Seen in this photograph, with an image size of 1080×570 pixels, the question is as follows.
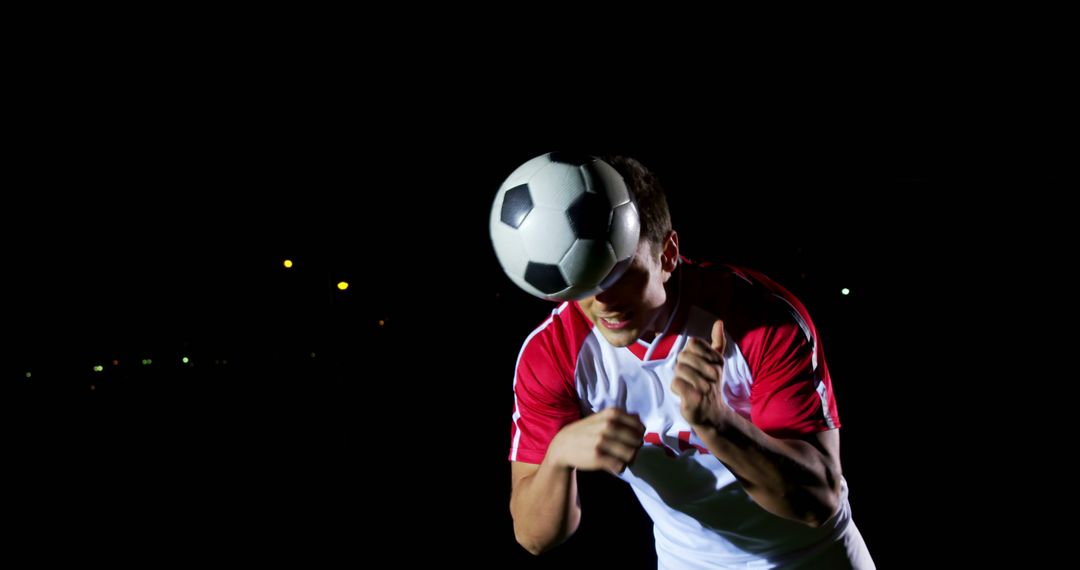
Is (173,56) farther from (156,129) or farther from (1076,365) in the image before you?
(1076,365)

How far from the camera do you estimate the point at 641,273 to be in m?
1.09

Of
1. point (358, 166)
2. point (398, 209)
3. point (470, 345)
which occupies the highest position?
point (358, 166)

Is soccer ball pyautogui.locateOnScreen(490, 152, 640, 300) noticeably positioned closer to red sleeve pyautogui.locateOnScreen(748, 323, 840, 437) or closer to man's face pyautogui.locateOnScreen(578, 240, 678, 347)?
man's face pyautogui.locateOnScreen(578, 240, 678, 347)

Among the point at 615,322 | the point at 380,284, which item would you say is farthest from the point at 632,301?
the point at 380,284

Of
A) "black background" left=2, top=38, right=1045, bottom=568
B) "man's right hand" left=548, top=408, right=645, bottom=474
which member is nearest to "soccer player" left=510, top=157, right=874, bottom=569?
"man's right hand" left=548, top=408, right=645, bottom=474

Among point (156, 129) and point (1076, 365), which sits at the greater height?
point (156, 129)

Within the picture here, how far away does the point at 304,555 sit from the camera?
8.17 feet

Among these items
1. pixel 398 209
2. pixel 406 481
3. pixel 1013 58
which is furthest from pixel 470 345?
pixel 1013 58

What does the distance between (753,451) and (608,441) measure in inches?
8.2

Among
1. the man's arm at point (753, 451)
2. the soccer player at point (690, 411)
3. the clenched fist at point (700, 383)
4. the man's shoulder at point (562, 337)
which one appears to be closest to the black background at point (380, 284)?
the soccer player at point (690, 411)

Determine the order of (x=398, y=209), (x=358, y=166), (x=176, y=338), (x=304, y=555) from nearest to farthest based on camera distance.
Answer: (x=304, y=555) < (x=358, y=166) < (x=398, y=209) < (x=176, y=338)

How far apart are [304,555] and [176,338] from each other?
6.02ft

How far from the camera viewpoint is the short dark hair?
110 cm

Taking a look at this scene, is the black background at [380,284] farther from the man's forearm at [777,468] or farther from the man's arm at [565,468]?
the man's forearm at [777,468]
